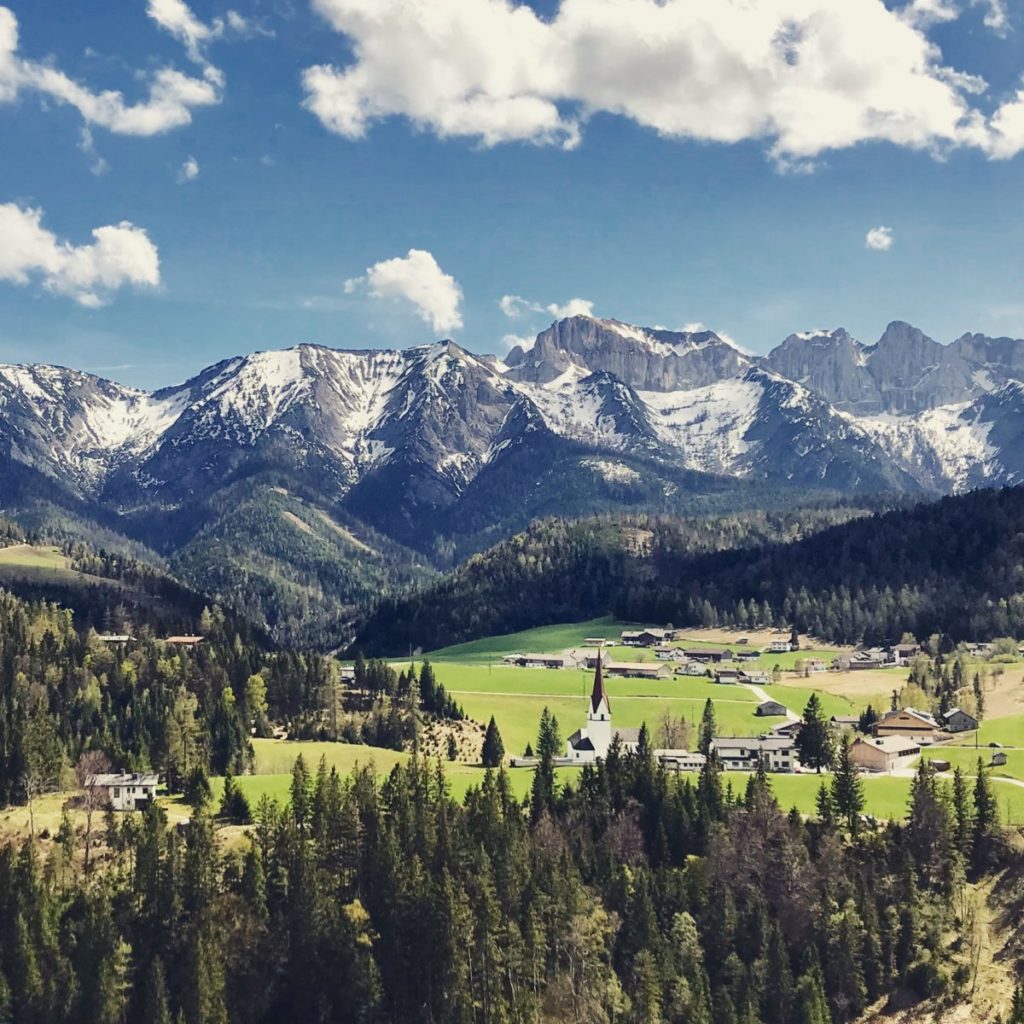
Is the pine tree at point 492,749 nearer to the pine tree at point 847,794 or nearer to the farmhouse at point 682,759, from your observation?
the farmhouse at point 682,759

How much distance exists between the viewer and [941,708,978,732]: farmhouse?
149m

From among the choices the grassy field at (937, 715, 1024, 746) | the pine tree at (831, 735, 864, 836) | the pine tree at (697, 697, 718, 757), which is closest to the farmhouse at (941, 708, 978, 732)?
the grassy field at (937, 715, 1024, 746)

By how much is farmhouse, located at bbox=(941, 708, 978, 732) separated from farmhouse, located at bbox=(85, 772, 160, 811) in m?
93.8

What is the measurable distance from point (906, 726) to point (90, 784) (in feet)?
307

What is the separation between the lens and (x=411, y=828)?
9612 cm

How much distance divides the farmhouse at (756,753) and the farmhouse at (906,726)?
13.3 metres

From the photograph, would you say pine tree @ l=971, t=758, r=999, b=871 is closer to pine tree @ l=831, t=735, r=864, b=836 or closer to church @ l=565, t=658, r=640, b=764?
pine tree @ l=831, t=735, r=864, b=836

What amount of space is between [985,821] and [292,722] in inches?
3406

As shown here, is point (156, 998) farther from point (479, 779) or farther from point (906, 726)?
point (906, 726)

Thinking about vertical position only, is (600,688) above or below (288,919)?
above

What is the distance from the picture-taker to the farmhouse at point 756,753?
13550cm

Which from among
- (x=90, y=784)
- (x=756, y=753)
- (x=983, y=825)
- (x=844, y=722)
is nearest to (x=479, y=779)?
(x=756, y=753)

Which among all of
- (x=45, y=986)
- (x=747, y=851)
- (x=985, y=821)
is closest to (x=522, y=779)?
(x=747, y=851)

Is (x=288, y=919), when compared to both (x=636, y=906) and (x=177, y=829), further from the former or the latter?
(x=636, y=906)
